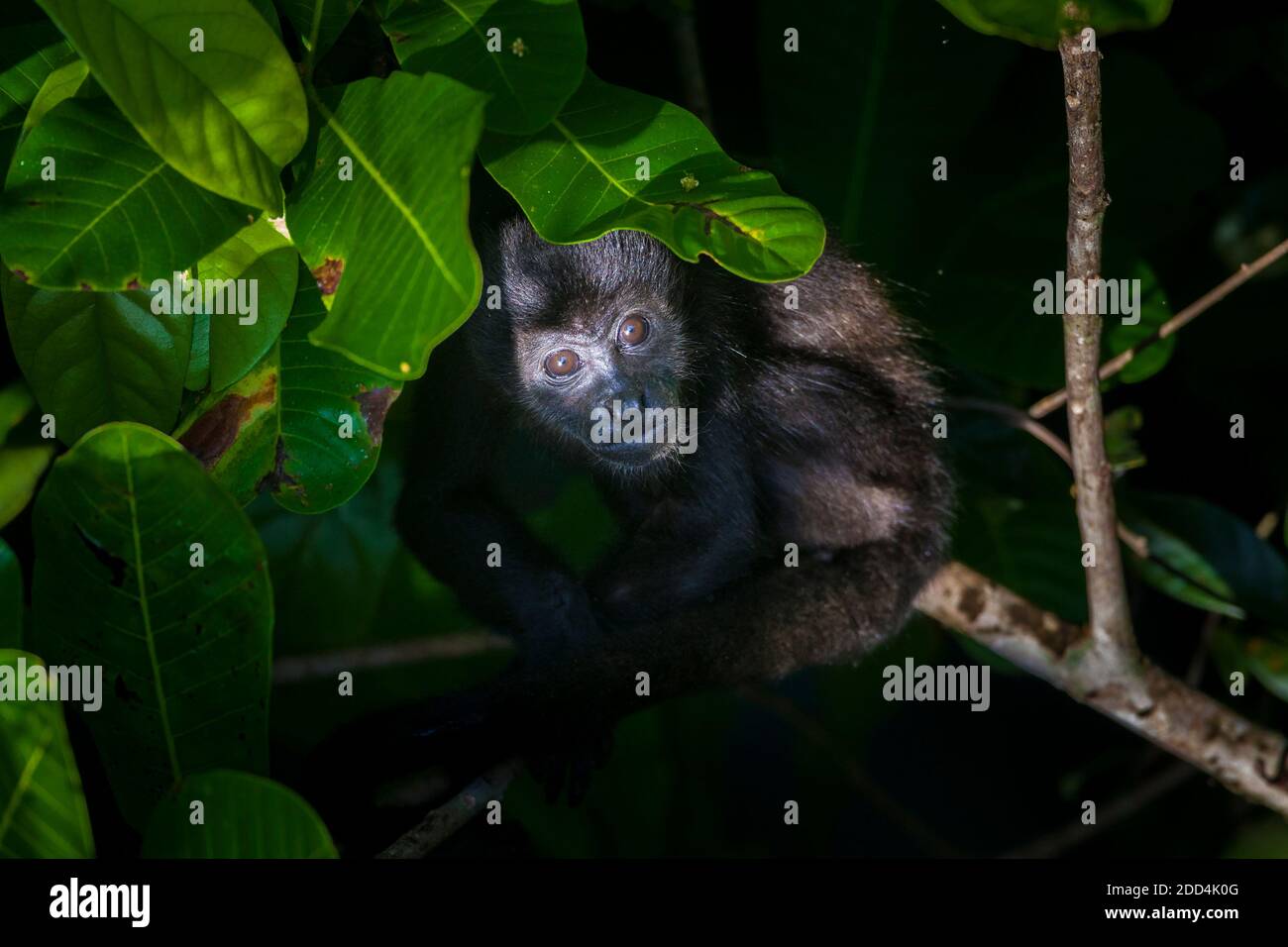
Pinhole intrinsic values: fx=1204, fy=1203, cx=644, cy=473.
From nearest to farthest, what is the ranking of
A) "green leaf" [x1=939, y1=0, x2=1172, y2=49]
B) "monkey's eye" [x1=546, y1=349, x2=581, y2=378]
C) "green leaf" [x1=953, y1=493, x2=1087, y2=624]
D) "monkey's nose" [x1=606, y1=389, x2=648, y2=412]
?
"green leaf" [x1=939, y1=0, x2=1172, y2=49]
"monkey's nose" [x1=606, y1=389, x2=648, y2=412]
"monkey's eye" [x1=546, y1=349, x2=581, y2=378]
"green leaf" [x1=953, y1=493, x2=1087, y2=624]

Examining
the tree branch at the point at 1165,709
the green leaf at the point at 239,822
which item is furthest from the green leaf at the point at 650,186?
the tree branch at the point at 1165,709

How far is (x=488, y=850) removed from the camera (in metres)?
2.83

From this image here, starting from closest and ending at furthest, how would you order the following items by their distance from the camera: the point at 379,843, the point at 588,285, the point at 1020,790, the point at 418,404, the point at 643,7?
the point at 379,843, the point at 588,285, the point at 418,404, the point at 643,7, the point at 1020,790

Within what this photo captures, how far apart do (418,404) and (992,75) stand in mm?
1940

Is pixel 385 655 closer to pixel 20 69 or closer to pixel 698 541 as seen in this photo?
pixel 698 541

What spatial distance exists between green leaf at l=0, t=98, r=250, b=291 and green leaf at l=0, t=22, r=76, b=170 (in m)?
0.26

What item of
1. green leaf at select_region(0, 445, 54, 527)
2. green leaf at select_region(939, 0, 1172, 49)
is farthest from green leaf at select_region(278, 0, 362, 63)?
green leaf at select_region(0, 445, 54, 527)

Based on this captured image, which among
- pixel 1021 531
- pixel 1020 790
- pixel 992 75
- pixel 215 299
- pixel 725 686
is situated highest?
pixel 992 75

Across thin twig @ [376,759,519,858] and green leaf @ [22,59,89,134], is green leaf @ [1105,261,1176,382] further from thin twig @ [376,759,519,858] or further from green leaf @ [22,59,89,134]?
green leaf @ [22,59,89,134]

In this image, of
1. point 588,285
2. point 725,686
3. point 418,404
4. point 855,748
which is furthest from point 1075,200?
point 855,748

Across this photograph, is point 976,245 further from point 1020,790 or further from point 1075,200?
point 1020,790

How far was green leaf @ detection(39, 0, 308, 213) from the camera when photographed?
168 centimetres

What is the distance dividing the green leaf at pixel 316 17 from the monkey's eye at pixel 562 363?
46.9 inches

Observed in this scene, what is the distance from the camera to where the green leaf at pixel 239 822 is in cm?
190
